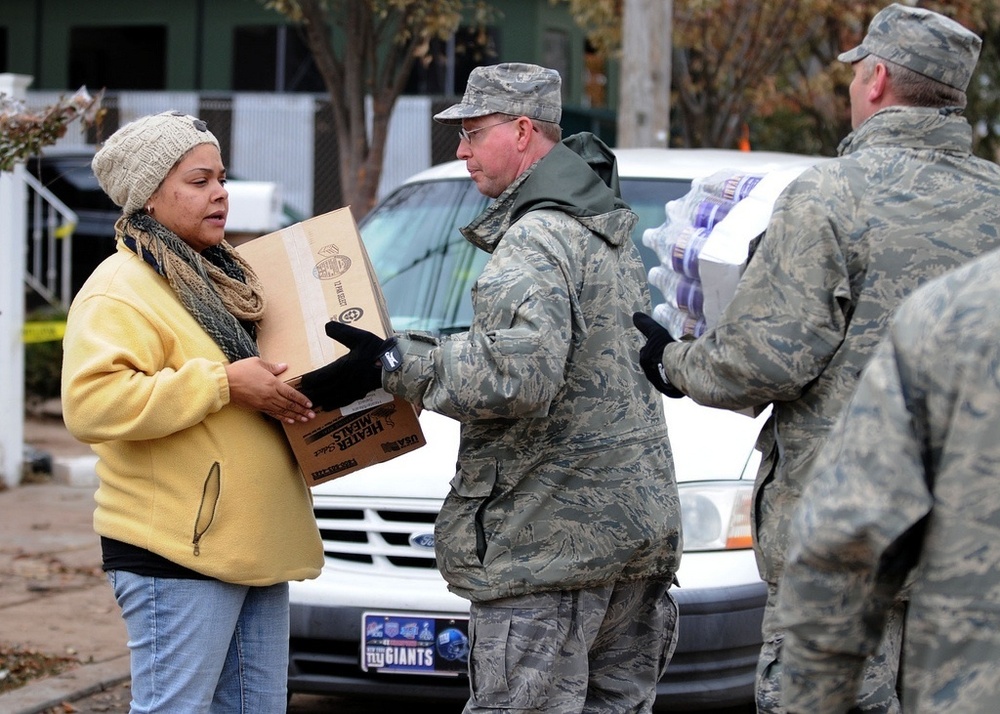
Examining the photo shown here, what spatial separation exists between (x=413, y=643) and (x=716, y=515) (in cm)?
104

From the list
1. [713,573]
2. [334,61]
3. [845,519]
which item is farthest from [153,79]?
[845,519]

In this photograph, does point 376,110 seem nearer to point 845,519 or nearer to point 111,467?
point 111,467

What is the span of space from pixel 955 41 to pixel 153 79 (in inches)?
873

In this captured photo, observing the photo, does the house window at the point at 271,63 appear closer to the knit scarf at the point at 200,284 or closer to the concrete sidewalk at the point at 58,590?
the concrete sidewalk at the point at 58,590

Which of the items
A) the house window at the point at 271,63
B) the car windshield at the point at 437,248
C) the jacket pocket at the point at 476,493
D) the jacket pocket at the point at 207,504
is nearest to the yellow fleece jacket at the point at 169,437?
the jacket pocket at the point at 207,504

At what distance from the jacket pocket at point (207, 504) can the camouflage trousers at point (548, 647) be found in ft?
2.20

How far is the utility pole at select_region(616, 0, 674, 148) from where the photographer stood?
9.70 meters

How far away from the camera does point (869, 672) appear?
2.90 metres

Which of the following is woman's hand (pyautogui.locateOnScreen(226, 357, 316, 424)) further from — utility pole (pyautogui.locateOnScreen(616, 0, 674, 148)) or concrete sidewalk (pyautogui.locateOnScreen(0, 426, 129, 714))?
utility pole (pyautogui.locateOnScreen(616, 0, 674, 148))

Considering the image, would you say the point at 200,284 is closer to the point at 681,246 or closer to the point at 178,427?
the point at 178,427

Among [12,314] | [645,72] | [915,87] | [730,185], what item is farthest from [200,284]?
[645,72]

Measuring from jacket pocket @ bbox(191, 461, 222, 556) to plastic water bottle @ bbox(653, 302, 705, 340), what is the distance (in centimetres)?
115

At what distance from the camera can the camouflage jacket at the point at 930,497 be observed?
5.61 ft

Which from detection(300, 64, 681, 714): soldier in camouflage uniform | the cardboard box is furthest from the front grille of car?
detection(300, 64, 681, 714): soldier in camouflage uniform
